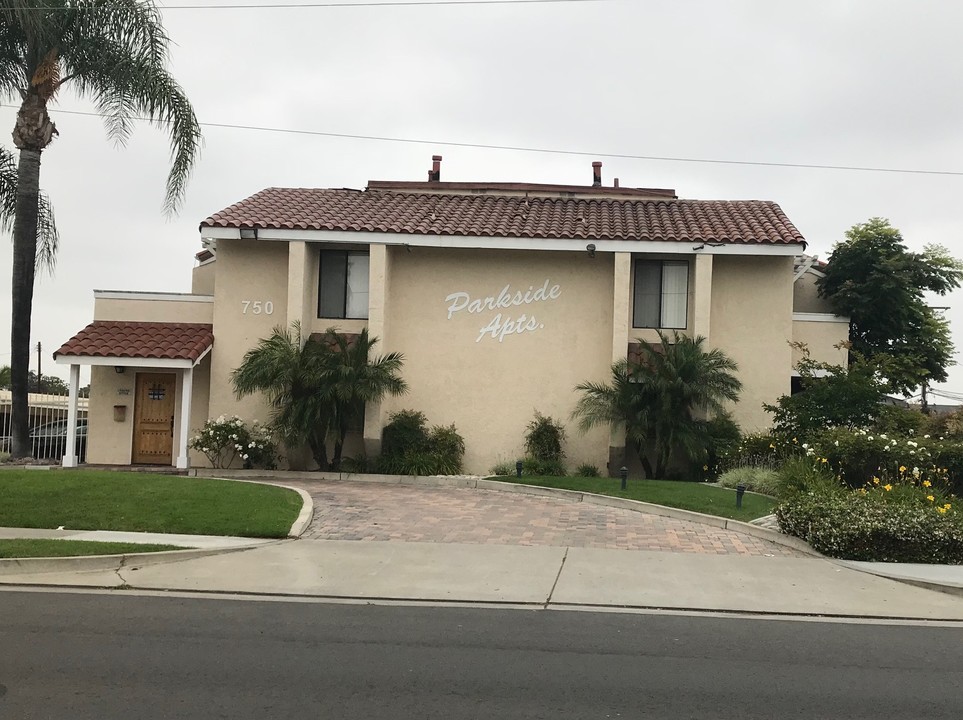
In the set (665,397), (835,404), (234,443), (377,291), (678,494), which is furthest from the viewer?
(377,291)

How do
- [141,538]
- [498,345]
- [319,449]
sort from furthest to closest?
A: [498,345]
[319,449]
[141,538]

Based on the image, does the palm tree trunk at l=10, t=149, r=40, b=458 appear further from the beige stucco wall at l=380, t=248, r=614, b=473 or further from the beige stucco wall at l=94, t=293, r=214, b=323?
the beige stucco wall at l=380, t=248, r=614, b=473

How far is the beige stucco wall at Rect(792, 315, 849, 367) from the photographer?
19562mm

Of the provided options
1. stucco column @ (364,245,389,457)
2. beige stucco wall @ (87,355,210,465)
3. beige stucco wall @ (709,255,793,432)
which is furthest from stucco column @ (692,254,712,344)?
beige stucco wall @ (87,355,210,465)

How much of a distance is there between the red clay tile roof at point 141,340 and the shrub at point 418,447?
454cm

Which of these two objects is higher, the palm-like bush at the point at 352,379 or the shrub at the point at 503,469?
the palm-like bush at the point at 352,379

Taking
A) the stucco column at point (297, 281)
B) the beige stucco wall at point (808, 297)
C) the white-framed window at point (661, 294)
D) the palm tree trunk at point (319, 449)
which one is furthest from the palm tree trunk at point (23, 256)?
the beige stucco wall at point (808, 297)

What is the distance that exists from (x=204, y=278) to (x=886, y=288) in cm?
1774

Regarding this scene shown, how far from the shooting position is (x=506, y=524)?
1284cm

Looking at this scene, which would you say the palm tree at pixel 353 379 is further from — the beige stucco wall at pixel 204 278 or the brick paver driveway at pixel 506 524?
the beige stucco wall at pixel 204 278

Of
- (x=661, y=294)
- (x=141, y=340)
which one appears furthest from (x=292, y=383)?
(x=661, y=294)

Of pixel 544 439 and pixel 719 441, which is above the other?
pixel 719 441

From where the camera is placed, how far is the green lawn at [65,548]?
988 centimetres

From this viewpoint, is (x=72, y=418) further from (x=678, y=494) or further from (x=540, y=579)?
(x=540, y=579)
